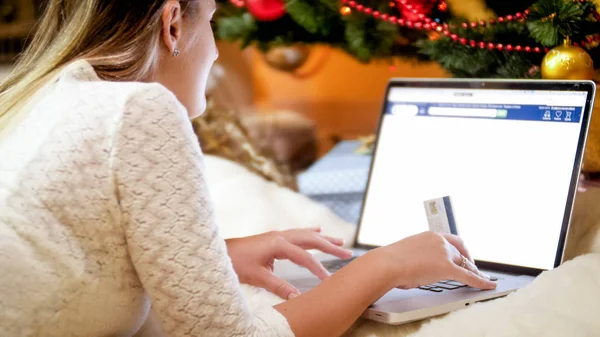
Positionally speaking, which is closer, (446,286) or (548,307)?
(548,307)

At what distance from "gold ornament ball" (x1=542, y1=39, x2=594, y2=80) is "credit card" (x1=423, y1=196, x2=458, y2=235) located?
0.74ft

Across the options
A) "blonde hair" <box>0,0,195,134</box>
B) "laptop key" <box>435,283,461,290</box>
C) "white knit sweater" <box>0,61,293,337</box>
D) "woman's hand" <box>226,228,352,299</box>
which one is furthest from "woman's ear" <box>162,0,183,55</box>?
"laptop key" <box>435,283,461,290</box>

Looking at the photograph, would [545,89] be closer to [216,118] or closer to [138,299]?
[138,299]

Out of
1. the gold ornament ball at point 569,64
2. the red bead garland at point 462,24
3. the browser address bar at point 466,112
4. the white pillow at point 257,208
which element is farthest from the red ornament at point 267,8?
the gold ornament ball at point 569,64

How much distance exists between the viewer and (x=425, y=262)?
2.10ft

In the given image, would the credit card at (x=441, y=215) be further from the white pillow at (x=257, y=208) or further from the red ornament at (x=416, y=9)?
the red ornament at (x=416, y=9)

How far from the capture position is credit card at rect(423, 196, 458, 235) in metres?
0.73

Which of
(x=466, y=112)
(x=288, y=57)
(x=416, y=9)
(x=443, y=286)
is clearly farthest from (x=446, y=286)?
(x=288, y=57)

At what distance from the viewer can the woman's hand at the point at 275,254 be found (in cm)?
76

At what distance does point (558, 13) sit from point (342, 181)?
1.72 ft

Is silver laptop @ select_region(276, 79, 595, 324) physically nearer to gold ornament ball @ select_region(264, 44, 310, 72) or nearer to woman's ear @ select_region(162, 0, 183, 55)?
woman's ear @ select_region(162, 0, 183, 55)

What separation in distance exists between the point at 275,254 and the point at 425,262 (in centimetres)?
21

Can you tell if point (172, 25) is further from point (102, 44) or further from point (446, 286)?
point (446, 286)

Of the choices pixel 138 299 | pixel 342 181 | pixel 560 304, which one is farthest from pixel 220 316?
pixel 342 181
